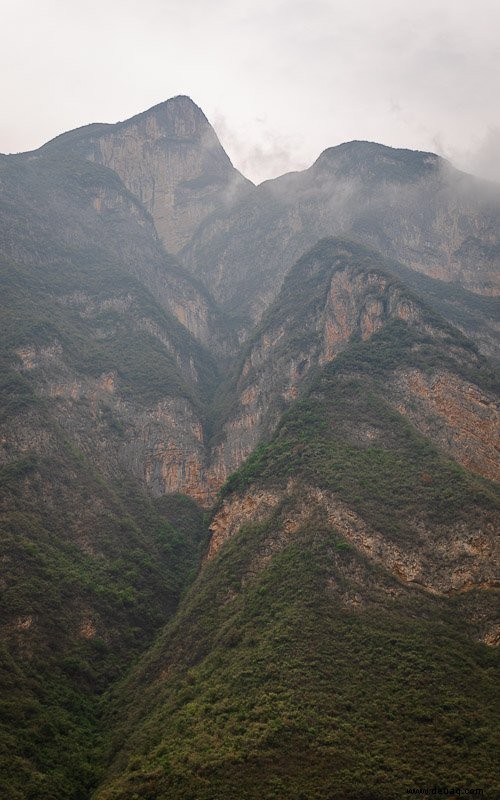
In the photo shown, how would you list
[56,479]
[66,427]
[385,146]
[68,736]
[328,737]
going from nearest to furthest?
[328,737]
[68,736]
[56,479]
[66,427]
[385,146]

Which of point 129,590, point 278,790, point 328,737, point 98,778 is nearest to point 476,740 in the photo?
point 328,737

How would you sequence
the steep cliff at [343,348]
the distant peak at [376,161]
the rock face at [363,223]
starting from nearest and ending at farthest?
the steep cliff at [343,348] < the rock face at [363,223] < the distant peak at [376,161]

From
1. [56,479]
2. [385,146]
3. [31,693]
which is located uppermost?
[385,146]

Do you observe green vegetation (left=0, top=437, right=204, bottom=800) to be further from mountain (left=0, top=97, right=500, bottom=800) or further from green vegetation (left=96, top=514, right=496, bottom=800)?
green vegetation (left=96, top=514, right=496, bottom=800)

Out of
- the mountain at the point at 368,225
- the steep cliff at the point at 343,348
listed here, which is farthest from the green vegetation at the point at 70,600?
the mountain at the point at 368,225

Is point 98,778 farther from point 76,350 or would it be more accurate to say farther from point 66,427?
point 76,350

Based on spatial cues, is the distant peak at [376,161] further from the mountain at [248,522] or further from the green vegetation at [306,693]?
the green vegetation at [306,693]

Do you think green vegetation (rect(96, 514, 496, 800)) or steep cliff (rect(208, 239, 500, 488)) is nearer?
green vegetation (rect(96, 514, 496, 800))

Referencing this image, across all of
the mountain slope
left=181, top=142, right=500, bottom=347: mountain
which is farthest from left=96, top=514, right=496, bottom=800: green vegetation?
left=181, top=142, right=500, bottom=347: mountain

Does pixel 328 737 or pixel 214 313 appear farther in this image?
pixel 214 313
